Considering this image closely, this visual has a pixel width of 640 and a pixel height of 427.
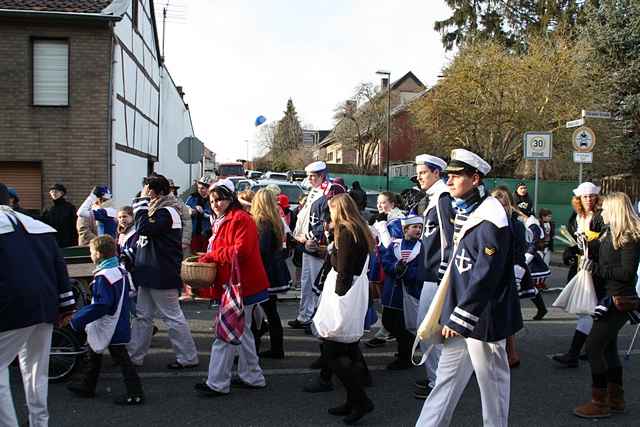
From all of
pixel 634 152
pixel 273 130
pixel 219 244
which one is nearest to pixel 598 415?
pixel 219 244

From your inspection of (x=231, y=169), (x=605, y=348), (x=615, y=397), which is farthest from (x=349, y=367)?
(x=231, y=169)

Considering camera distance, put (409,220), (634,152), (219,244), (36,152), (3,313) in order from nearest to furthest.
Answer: (3,313), (219,244), (409,220), (36,152), (634,152)

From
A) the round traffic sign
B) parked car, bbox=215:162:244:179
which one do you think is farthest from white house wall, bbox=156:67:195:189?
the round traffic sign

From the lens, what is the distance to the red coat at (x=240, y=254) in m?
5.31

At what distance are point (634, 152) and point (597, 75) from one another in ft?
12.2

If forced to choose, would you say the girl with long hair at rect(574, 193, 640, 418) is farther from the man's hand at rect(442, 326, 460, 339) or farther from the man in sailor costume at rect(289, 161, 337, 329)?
the man in sailor costume at rect(289, 161, 337, 329)

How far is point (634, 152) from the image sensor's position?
25719 mm

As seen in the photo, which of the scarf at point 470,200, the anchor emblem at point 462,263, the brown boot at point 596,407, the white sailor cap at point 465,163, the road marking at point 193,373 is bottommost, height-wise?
the road marking at point 193,373

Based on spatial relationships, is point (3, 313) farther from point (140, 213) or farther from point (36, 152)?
point (36, 152)

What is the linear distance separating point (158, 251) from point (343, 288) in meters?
2.18

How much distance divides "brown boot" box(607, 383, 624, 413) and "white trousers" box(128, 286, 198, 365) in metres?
3.85

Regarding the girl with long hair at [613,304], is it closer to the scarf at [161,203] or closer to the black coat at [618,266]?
the black coat at [618,266]

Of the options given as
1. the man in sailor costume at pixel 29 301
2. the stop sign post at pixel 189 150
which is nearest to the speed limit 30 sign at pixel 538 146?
the stop sign post at pixel 189 150

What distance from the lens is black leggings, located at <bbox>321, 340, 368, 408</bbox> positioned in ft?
15.6
